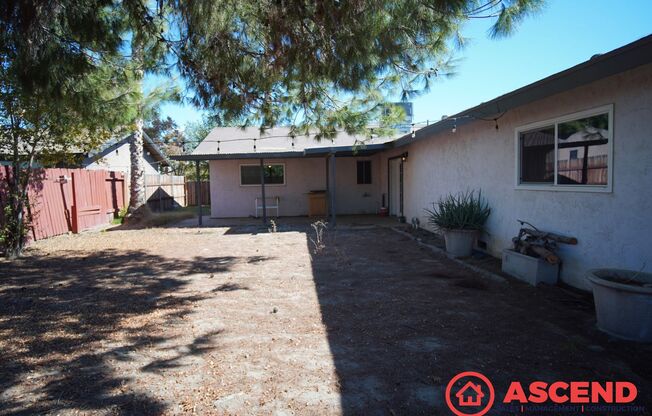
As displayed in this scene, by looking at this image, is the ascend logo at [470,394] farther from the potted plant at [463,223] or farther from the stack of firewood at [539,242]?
the potted plant at [463,223]

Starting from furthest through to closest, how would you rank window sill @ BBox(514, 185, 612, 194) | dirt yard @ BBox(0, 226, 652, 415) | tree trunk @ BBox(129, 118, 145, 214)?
tree trunk @ BBox(129, 118, 145, 214) < window sill @ BBox(514, 185, 612, 194) < dirt yard @ BBox(0, 226, 652, 415)

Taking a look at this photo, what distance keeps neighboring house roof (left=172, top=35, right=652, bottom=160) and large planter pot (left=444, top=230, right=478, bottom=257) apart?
78.8 inches

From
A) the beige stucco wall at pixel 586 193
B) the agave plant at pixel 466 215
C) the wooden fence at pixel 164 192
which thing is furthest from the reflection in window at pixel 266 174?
the agave plant at pixel 466 215

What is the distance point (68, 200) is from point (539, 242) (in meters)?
12.7

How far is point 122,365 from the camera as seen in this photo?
3227 mm

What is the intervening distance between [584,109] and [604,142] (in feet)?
1.69

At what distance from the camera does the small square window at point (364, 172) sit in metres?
15.9

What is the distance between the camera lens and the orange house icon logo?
264cm

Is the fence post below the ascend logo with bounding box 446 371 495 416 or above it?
above

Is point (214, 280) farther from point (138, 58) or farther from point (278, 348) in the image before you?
point (138, 58)

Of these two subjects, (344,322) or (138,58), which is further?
(138,58)

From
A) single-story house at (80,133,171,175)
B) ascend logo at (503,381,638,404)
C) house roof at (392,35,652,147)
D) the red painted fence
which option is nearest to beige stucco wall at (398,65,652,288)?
house roof at (392,35,652,147)

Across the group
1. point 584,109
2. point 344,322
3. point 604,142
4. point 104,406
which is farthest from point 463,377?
point 584,109

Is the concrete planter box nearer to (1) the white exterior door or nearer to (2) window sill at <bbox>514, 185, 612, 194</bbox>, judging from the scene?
(2) window sill at <bbox>514, 185, 612, 194</bbox>
